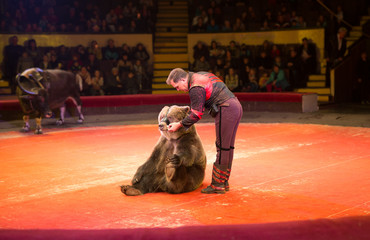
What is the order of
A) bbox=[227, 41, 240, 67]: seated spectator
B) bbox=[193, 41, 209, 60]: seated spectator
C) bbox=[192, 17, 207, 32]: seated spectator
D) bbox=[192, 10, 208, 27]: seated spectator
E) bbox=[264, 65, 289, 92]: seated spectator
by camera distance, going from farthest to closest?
bbox=[192, 10, 208, 27]: seated spectator < bbox=[192, 17, 207, 32]: seated spectator < bbox=[193, 41, 209, 60]: seated spectator < bbox=[227, 41, 240, 67]: seated spectator < bbox=[264, 65, 289, 92]: seated spectator

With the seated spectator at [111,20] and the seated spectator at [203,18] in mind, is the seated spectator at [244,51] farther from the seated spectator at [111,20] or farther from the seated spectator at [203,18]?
the seated spectator at [111,20]

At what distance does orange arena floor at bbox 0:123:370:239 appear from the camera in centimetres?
505

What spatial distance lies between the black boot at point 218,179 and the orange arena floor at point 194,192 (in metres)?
0.12

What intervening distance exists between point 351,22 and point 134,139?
472 inches

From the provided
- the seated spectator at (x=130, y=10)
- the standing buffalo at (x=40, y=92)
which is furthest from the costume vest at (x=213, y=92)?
the seated spectator at (x=130, y=10)

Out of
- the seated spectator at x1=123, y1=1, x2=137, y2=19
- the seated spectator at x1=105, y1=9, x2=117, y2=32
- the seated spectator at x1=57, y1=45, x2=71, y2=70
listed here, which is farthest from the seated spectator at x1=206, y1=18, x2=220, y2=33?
the seated spectator at x1=57, y1=45, x2=71, y2=70

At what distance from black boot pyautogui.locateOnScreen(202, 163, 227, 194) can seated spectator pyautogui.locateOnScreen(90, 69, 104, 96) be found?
37.4ft

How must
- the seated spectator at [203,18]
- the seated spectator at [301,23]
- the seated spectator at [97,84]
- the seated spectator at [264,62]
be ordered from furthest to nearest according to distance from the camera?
the seated spectator at [203,18]
the seated spectator at [301,23]
the seated spectator at [264,62]
the seated spectator at [97,84]

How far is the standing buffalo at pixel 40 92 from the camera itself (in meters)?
11.9

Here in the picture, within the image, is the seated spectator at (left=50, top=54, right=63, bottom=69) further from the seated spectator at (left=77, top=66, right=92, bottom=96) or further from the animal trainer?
the animal trainer

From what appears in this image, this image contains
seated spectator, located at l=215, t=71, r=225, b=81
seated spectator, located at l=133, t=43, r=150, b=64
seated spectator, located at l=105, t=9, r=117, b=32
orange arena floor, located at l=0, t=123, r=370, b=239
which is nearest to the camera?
orange arena floor, located at l=0, t=123, r=370, b=239

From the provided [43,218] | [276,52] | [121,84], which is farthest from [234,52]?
[43,218]

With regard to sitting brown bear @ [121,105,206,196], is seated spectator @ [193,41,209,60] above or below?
above

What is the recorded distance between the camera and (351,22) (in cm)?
1930
